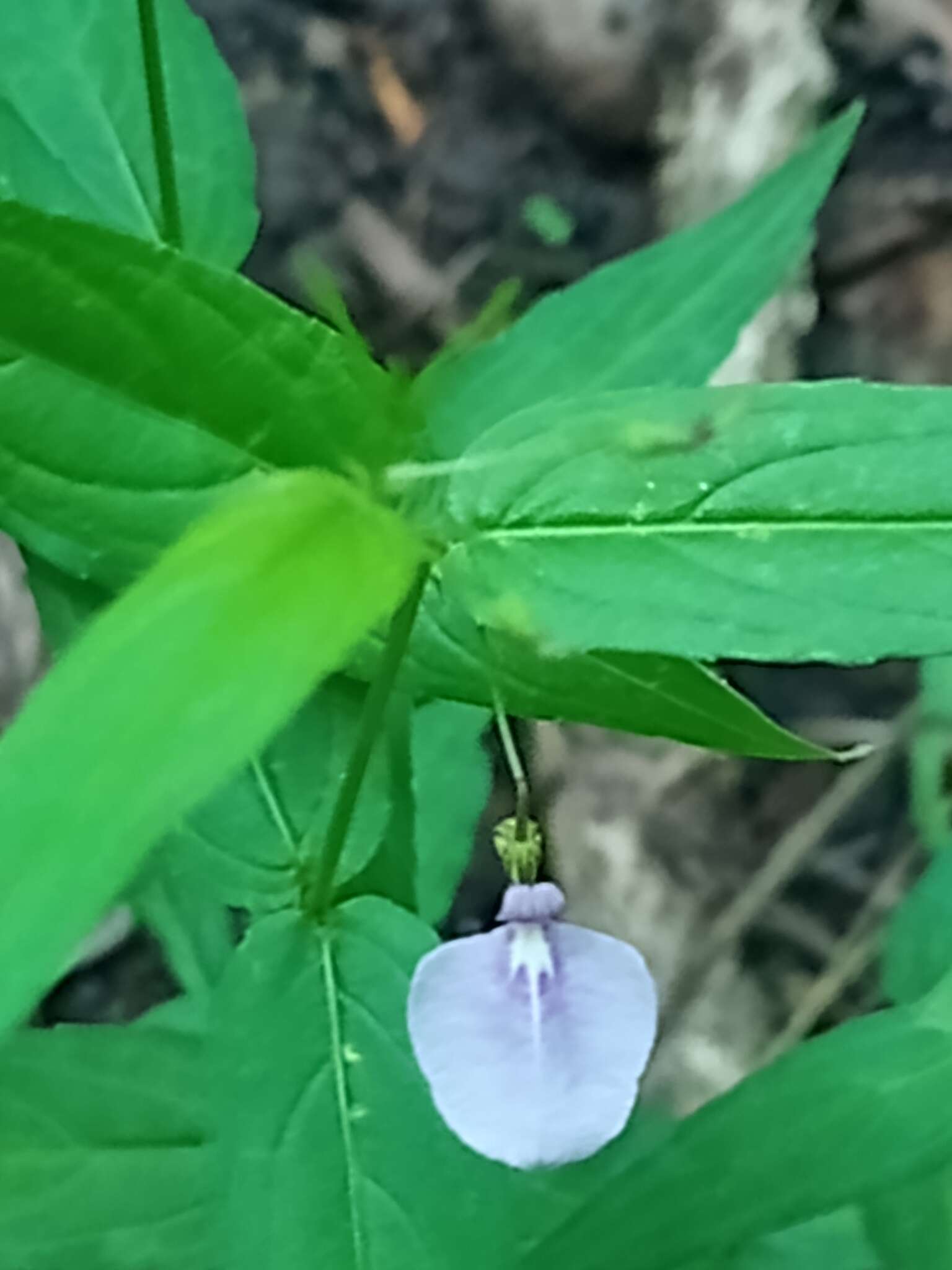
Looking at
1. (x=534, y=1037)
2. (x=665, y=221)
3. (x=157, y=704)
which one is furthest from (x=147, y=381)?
(x=665, y=221)

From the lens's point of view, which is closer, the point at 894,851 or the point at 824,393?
the point at 824,393

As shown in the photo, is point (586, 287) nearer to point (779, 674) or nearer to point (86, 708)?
point (86, 708)

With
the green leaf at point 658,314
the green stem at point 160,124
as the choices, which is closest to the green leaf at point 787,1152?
the green leaf at point 658,314

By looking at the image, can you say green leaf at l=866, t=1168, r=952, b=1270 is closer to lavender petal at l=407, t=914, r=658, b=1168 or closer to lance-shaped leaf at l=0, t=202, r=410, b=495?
lavender petal at l=407, t=914, r=658, b=1168

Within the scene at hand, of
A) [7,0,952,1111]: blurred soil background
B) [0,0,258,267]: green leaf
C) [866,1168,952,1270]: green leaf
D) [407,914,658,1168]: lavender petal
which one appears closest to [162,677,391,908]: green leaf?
[407,914,658,1168]: lavender petal

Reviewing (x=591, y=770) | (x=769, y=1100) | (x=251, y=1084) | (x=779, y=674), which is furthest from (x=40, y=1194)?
(x=779, y=674)

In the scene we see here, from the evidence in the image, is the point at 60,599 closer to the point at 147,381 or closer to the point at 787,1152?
the point at 147,381

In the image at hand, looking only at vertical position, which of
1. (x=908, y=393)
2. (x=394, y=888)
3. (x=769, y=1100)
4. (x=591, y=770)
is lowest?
(x=591, y=770)
